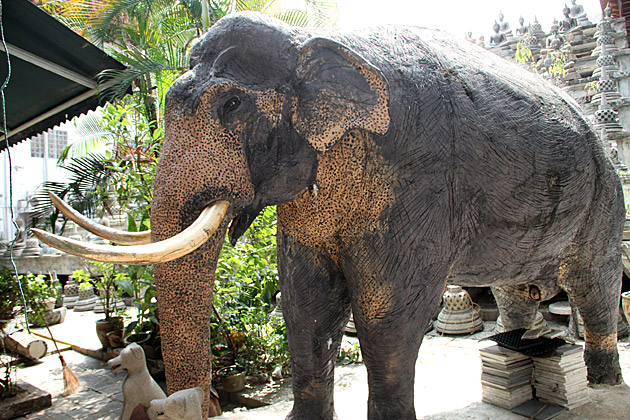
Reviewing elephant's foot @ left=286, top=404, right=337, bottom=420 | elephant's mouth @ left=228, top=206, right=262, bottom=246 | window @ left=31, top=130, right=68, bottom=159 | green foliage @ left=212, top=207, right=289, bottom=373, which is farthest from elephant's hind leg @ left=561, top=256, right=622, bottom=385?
window @ left=31, top=130, right=68, bottom=159

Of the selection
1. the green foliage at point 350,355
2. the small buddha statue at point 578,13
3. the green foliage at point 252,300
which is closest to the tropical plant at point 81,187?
the green foliage at point 252,300

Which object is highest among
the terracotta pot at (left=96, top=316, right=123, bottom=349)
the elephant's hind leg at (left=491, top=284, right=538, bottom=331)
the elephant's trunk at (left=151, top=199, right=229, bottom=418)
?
the elephant's trunk at (left=151, top=199, right=229, bottom=418)

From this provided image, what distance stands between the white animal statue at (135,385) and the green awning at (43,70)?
2.10 m

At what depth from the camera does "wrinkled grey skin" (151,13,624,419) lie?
6.22 feet

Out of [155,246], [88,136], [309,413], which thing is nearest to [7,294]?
[88,136]

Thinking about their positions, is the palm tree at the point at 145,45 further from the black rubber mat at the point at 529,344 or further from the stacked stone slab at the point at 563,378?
the stacked stone slab at the point at 563,378

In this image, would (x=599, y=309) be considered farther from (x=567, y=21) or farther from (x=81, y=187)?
(x=567, y=21)

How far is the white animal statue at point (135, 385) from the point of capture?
9.29ft

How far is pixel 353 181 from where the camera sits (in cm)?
206

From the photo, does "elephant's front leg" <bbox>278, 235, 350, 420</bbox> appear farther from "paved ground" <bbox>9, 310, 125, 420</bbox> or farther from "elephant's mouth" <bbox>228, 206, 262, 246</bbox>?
"paved ground" <bbox>9, 310, 125, 420</bbox>

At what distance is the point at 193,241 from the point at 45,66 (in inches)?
110

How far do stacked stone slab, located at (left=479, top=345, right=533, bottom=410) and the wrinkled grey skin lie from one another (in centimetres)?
82

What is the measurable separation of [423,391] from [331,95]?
2.46 metres

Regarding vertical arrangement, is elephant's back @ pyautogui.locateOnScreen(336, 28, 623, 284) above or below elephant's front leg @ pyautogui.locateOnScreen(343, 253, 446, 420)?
above
